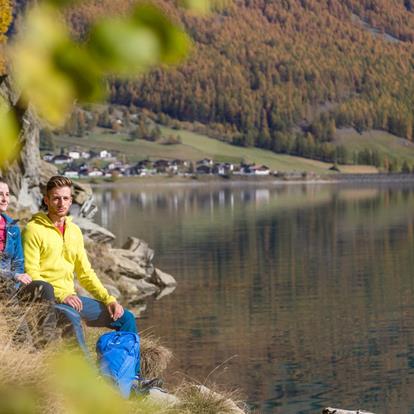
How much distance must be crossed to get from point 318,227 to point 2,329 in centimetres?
6123

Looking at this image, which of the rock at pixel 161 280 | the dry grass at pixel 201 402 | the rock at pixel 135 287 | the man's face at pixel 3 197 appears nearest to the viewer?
the man's face at pixel 3 197

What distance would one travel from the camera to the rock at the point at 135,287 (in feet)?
102

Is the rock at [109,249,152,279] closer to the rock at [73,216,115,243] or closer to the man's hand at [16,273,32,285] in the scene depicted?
the rock at [73,216,115,243]

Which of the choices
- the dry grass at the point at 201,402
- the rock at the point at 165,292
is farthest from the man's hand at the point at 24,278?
the rock at the point at 165,292

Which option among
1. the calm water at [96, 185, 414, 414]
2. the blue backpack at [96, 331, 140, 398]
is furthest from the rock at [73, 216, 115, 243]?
the blue backpack at [96, 331, 140, 398]

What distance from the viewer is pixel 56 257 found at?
379 inches

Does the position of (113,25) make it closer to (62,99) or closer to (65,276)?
(62,99)

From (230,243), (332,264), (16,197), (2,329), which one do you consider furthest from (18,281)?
(230,243)

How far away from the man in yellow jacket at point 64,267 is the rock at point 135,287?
2081cm

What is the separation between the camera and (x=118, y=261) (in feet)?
106

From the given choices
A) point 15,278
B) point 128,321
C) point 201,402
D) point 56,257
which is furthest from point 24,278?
point 201,402

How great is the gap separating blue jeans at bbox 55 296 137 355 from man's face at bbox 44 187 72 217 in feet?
2.84

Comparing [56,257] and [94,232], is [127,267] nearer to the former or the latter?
[94,232]

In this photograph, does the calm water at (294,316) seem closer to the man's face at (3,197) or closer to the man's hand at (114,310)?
the man's hand at (114,310)
